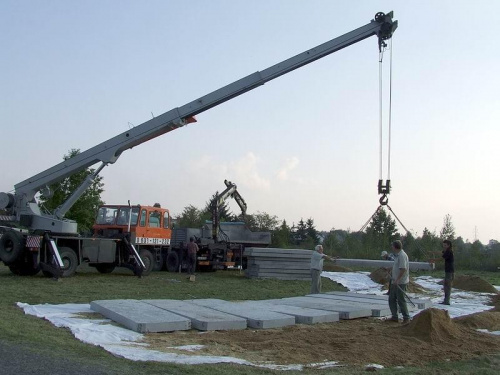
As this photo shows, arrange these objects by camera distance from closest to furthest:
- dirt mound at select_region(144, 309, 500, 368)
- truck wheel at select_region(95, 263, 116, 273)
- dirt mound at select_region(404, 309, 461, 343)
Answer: dirt mound at select_region(144, 309, 500, 368) → dirt mound at select_region(404, 309, 461, 343) → truck wheel at select_region(95, 263, 116, 273)

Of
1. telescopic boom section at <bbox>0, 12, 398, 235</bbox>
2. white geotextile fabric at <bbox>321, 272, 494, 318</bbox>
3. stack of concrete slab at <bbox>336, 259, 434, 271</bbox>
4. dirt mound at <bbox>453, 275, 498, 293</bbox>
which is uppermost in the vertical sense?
telescopic boom section at <bbox>0, 12, 398, 235</bbox>

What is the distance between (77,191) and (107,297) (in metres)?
6.58

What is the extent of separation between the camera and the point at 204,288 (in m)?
17.5

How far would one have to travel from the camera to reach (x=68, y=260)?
1886 cm

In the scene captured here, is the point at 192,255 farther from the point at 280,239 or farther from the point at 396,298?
the point at 280,239

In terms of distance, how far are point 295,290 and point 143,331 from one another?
9.87 metres

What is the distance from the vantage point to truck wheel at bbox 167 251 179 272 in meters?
24.8

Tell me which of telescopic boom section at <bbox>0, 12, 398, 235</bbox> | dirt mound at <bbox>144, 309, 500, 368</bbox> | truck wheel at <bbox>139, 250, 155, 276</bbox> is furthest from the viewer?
truck wheel at <bbox>139, 250, 155, 276</bbox>

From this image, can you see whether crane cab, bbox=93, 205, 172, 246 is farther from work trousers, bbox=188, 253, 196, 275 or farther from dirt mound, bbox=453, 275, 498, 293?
dirt mound, bbox=453, 275, 498, 293

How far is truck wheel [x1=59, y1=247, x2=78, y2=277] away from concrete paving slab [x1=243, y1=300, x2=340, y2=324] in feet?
29.5

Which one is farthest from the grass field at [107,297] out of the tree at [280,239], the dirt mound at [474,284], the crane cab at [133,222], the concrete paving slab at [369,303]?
the tree at [280,239]

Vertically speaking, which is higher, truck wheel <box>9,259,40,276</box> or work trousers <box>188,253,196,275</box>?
work trousers <box>188,253,196,275</box>

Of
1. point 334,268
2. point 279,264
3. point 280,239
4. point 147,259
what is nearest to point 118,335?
point 147,259

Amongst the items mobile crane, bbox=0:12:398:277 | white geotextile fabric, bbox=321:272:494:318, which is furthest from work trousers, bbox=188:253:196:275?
white geotextile fabric, bbox=321:272:494:318
